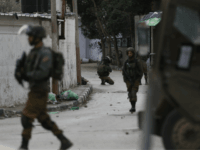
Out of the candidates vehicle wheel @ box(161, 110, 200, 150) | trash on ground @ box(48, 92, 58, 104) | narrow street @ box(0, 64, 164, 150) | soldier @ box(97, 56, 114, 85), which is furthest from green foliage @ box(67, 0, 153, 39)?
vehicle wheel @ box(161, 110, 200, 150)

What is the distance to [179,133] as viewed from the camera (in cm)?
402

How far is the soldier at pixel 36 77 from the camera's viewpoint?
14.3 feet

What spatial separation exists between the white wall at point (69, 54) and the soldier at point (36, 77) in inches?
337

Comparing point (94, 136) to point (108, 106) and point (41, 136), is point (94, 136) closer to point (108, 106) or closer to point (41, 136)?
point (41, 136)

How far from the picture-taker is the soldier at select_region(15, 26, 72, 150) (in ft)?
14.3

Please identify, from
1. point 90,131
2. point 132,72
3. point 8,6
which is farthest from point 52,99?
point 8,6

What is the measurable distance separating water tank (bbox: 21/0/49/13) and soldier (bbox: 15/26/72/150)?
42.1 ft

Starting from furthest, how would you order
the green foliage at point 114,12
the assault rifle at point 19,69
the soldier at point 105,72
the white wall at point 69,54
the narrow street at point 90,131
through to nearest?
1. the green foliage at point 114,12
2. the soldier at point 105,72
3. the white wall at point 69,54
4. the narrow street at point 90,131
5. the assault rifle at point 19,69

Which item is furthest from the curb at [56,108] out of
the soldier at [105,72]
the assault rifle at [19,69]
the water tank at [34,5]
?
the water tank at [34,5]

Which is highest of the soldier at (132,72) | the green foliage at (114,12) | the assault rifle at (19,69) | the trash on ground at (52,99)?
the green foliage at (114,12)

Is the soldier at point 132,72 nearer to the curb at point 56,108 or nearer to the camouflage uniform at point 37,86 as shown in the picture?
Answer: the curb at point 56,108

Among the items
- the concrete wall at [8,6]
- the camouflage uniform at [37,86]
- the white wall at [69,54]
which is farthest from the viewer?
the concrete wall at [8,6]

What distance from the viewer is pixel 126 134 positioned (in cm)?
614

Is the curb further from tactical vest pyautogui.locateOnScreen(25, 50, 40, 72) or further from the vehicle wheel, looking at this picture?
the vehicle wheel
